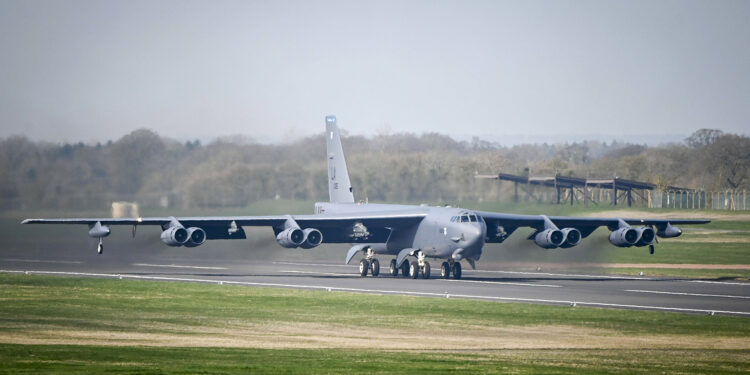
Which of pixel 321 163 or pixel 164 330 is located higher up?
pixel 321 163

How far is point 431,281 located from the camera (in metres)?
46.9

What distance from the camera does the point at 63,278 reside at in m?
45.6

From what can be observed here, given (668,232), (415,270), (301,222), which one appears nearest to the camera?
(415,270)

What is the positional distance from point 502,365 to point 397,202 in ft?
152

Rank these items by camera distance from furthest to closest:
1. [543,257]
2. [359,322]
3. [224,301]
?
[543,257] < [224,301] < [359,322]

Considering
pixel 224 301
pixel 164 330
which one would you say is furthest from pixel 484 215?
pixel 164 330

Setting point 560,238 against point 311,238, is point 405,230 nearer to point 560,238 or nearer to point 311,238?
point 311,238

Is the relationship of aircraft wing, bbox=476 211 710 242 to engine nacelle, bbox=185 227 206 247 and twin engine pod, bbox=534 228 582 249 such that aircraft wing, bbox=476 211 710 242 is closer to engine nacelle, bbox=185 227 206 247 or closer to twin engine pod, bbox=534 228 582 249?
twin engine pod, bbox=534 228 582 249

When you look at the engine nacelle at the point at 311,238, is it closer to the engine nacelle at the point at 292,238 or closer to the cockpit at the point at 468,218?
the engine nacelle at the point at 292,238

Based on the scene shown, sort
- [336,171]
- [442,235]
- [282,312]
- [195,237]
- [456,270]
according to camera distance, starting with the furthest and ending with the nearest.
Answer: [336,171] < [456,270] < [195,237] < [442,235] < [282,312]

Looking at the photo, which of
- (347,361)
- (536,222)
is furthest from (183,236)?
(347,361)

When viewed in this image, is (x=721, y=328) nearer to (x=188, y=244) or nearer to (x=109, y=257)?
(x=188, y=244)

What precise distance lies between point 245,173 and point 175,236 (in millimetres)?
18561

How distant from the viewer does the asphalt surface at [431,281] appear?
37.4 metres
